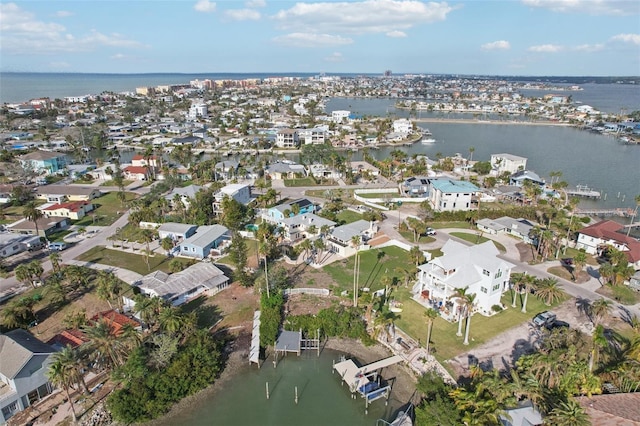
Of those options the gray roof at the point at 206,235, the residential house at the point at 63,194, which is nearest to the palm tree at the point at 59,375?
the gray roof at the point at 206,235

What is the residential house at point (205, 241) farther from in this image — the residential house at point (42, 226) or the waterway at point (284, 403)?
the residential house at point (42, 226)

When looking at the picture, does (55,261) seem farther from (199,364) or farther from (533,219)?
(533,219)

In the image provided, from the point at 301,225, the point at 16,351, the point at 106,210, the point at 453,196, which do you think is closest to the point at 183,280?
the point at 16,351

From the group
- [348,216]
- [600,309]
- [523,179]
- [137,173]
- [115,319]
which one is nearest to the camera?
[600,309]

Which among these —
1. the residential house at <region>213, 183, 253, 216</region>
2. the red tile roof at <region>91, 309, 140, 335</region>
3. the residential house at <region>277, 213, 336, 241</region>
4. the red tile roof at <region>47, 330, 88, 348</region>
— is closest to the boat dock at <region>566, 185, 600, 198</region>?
the residential house at <region>277, 213, 336, 241</region>

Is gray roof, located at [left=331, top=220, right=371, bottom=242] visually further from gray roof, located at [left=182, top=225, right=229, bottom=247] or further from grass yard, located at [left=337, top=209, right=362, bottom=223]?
gray roof, located at [left=182, top=225, right=229, bottom=247]

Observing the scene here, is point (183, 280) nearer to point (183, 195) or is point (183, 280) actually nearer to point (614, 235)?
point (183, 195)

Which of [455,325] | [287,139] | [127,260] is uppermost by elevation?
[287,139]
